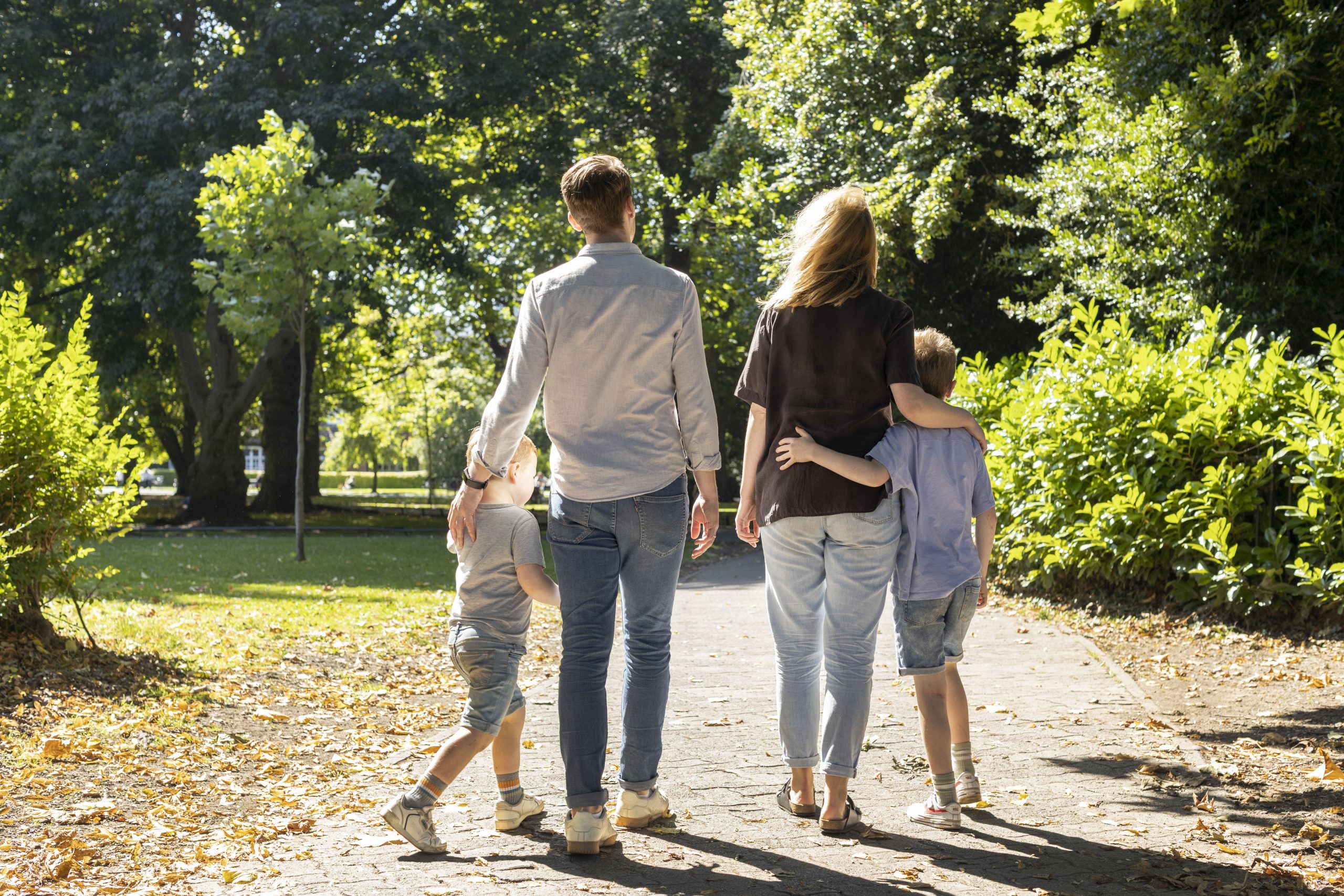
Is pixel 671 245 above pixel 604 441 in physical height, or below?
above

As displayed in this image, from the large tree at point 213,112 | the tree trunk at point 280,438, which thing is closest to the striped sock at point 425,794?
the large tree at point 213,112

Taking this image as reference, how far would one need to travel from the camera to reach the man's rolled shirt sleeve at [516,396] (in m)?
3.71

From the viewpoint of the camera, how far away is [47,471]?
644 cm

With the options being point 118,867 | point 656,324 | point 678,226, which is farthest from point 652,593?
point 678,226

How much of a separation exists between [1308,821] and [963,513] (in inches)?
62.3

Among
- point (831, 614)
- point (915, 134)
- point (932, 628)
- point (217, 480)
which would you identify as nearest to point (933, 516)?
point (932, 628)

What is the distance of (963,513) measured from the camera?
4.06 metres

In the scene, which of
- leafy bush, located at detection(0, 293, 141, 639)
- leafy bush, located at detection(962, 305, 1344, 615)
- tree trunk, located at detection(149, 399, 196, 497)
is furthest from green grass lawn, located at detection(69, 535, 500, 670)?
tree trunk, located at detection(149, 399, 196, 497)

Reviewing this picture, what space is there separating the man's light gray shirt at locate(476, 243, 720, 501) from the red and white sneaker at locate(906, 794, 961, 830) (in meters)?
1.47

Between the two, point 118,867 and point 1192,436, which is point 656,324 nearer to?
point 118,867

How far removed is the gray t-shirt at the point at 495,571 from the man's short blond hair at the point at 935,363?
4.93 feet

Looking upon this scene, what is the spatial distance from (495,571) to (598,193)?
4.27 feet

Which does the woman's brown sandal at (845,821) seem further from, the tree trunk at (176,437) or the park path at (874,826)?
the tree trunk at (176,437)

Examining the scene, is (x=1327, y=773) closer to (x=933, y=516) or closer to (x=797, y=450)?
(x=933, y=516)
